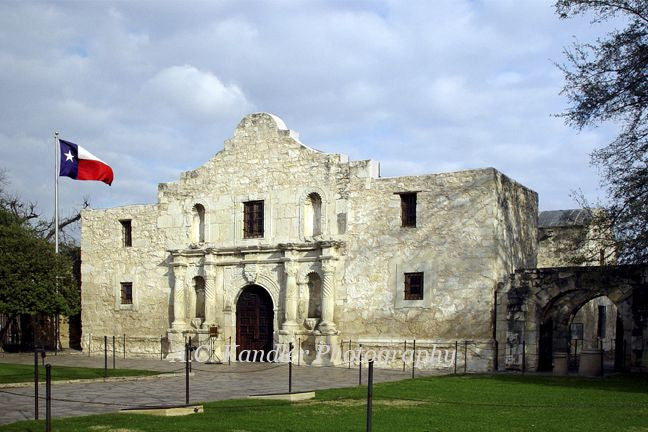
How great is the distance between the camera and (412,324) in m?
22.8

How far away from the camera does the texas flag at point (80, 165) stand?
2866cm

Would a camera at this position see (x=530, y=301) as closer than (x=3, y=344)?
Yes

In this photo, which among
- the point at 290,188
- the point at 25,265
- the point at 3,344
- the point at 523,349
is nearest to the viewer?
the point at 523,349

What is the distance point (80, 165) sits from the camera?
2909cm

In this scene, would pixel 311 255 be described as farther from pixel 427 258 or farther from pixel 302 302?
pixel 427 258

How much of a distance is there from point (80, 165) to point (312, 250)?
1006cm

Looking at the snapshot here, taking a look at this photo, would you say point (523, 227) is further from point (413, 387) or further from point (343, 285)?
point (413, 387)

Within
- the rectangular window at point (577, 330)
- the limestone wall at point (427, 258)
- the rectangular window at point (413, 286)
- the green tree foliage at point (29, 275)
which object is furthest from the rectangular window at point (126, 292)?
the rectangular window at point (577, 330)

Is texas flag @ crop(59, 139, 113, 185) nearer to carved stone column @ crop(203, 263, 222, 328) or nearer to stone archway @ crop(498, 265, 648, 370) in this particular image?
carved stone column @ crop(203, 263, 222, 328)

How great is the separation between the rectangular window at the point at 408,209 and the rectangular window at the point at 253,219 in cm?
500

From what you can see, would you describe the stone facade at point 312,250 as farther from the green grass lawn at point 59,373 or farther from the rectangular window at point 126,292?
the green grass lawn at point 59,373

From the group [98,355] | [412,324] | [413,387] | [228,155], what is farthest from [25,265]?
[413,387]

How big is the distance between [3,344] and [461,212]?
18.6 metres

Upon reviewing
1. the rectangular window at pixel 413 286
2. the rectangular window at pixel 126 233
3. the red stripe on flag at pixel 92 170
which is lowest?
the rectangular window at pixel 413 286
